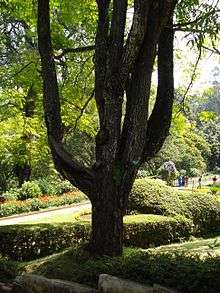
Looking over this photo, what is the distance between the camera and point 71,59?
1243cm

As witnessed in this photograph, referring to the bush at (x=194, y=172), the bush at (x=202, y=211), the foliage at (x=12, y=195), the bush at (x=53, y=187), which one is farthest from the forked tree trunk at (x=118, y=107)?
the bush at (x=194, y=172)

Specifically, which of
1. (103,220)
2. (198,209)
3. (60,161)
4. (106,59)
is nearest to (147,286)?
(103,220)

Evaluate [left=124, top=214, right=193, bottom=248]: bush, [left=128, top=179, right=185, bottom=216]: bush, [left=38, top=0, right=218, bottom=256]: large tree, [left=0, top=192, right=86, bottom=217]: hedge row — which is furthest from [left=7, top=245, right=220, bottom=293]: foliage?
[left=0, top=192, right=86, bottom=217]: hedge row

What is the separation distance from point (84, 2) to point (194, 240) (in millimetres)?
8063

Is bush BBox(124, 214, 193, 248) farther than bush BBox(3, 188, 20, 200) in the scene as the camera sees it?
No

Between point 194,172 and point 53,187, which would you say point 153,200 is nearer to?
point 53,187

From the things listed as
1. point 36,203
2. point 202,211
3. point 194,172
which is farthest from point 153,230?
point 194,172

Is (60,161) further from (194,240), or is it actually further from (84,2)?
(194,240)

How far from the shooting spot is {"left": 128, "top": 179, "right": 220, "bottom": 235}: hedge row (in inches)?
594

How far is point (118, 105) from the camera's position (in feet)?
24.1

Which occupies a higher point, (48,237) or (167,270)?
(167,270)

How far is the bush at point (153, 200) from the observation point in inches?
591

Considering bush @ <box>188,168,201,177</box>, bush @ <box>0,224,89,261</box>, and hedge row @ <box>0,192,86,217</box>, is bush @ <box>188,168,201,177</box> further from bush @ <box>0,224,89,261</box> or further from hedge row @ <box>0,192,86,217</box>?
bush @ <box>0,224,89,261</box>

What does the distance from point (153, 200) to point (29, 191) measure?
46.7 ft
